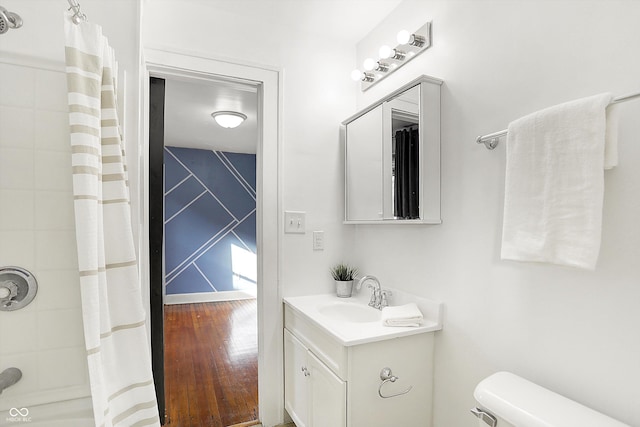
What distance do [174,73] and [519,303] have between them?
196 cm

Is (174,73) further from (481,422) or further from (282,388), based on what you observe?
(481,422)

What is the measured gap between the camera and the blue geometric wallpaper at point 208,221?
15.9 ft

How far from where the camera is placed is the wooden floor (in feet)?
6.91

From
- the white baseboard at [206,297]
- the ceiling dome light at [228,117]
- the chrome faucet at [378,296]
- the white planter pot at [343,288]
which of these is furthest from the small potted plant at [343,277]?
the white baseboard at [206,297]

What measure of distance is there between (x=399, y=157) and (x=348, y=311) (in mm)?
899

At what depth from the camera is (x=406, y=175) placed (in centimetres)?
159

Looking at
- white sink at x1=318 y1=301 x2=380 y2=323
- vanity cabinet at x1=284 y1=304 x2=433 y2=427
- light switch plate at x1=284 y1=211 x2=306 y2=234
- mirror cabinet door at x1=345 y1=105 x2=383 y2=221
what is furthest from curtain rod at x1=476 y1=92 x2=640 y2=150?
light switch plate at x1=284 y1=211 x2=306 y2=234

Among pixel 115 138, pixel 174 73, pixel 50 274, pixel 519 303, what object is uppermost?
pixel 174 73

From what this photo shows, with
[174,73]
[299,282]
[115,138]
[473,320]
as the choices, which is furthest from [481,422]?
[174,73]

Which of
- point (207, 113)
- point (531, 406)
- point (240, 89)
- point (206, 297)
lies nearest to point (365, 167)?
point (240, 89)

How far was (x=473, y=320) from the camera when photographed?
1.35m

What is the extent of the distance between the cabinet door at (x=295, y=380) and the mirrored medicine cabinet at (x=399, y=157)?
31.2 inches

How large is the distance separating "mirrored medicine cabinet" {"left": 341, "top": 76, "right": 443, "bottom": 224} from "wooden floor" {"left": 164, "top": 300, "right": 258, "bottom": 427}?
1479 mm

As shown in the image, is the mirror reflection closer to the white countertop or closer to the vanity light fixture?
the vanity light fixture
